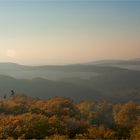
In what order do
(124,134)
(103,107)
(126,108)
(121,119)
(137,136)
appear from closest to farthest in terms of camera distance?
(137,136) < (124,134) < (121,119) < (126,108) < (103,107)

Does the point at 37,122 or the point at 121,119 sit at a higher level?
the point at 37,122

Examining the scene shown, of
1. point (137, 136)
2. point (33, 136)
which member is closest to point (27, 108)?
point (33, 136)

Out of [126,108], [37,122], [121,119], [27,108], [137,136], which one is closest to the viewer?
[137,136]

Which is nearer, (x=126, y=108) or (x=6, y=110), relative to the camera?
(x=6, y=110)

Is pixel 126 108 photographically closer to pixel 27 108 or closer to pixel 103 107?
pixel 103 107

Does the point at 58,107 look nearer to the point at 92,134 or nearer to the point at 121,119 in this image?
the point at 121,119

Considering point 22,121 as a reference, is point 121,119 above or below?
below

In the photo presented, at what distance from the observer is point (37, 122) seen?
9719 cm

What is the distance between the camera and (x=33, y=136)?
90.6 metres

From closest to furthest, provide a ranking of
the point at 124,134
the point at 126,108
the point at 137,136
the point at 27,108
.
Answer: the point at 137,136, the point at 124,134, the point at 27,108, the point at 126,108

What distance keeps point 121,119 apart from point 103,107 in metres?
38.5

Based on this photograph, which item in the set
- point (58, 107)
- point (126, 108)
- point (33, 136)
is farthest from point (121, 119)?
point (33, 136)

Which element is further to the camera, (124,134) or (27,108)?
(27,108)

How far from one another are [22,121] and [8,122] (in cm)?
433
